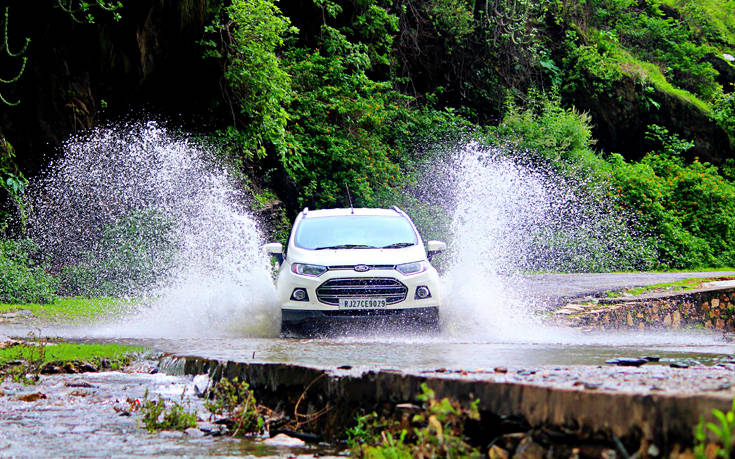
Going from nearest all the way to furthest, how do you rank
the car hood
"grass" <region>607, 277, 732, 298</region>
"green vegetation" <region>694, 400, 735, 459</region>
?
"green vegetation" <region>694, 400, 735, 459</region> < the car hood < "grass" <region>607, 277, 732, 298</region>

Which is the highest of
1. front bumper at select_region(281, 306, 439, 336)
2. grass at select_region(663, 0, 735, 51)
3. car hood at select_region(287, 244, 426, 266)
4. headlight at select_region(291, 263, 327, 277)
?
grass at select_region(663, 0, 735, 51)

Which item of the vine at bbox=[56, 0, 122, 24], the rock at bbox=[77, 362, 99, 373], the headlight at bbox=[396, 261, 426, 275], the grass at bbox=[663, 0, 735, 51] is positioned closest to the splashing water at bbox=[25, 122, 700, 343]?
the headlight at bbox=[396, 261, 426, 275]

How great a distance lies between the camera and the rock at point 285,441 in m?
4.73

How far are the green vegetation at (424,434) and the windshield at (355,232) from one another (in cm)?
631

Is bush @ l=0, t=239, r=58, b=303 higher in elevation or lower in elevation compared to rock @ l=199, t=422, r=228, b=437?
higher

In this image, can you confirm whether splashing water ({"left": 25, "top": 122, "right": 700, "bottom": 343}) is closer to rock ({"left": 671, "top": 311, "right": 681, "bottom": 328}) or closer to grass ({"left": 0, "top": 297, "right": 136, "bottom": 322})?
grass ({"left": 0, "top": 297, "right": 136, "bottom": 322})

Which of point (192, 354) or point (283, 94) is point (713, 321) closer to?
point (192, 354)

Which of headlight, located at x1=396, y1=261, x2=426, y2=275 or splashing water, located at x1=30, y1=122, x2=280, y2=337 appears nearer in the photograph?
headlight, located at x1=396, y1=261, x2=426, y2=275

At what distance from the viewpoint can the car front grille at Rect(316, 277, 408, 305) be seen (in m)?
9.85

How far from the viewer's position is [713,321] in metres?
13.2

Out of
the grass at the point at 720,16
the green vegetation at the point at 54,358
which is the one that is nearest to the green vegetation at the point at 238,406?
the green vegetation at the point at 54,358

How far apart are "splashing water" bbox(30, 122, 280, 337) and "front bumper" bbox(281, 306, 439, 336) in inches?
183

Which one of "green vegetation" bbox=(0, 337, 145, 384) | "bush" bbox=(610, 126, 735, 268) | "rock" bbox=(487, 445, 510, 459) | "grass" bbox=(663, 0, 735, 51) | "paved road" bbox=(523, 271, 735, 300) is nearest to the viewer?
"rock" bbox=(487, 445, 510, 459)

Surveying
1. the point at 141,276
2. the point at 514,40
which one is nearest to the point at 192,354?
the point at 141,276
